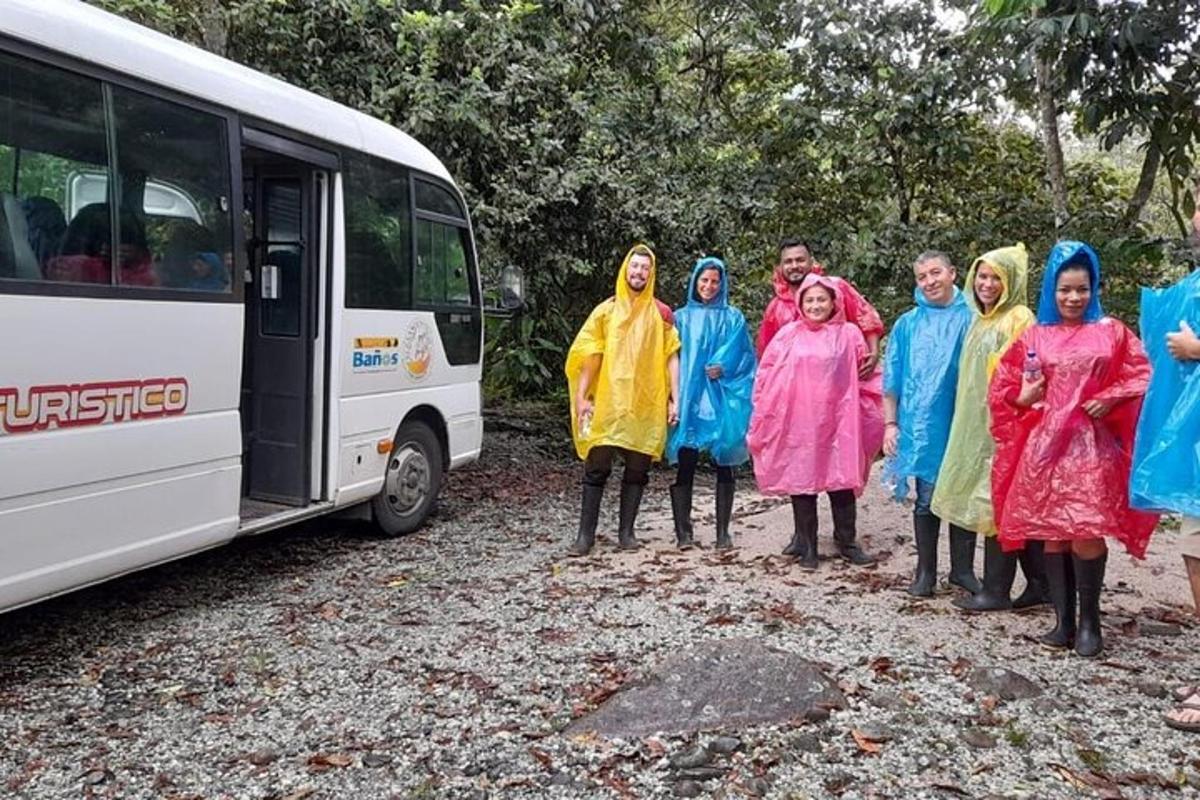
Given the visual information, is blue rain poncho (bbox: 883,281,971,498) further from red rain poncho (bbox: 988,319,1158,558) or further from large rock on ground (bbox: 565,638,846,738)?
large rock on ground (bbox: 565,638,846,738)

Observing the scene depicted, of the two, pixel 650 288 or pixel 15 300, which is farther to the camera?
pixel 650 288

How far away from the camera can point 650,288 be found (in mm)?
5539

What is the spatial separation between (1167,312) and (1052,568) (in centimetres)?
114

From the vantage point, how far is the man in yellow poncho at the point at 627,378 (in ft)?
17.8

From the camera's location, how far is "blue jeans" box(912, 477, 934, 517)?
475cm

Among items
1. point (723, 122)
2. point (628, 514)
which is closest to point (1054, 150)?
point (723, 122)

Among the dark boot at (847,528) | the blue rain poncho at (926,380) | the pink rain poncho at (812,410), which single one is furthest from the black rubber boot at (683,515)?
the blue rain poncho at (926,380)

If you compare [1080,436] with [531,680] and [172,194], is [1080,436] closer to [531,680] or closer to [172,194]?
[531,680]

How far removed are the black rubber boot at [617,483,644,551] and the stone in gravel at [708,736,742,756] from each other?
2664 mm

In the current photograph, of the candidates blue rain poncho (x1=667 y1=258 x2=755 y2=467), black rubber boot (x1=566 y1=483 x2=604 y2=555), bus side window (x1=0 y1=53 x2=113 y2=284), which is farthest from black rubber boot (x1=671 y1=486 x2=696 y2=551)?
bus side window (x1=0 y1=53 x2=113 y2=284)

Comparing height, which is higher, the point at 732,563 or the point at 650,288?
the point at 650,288

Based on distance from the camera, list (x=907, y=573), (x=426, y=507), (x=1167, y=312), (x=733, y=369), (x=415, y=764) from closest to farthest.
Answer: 1. (x=415, y=764)
2. (x=1167, y=312)
3. (x=907, y=573)
4. (x=733, y=369)
5. (x=426, y=507)

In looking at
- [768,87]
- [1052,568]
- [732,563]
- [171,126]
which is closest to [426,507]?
[732,563]

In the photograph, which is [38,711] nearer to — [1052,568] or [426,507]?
[426,507]
